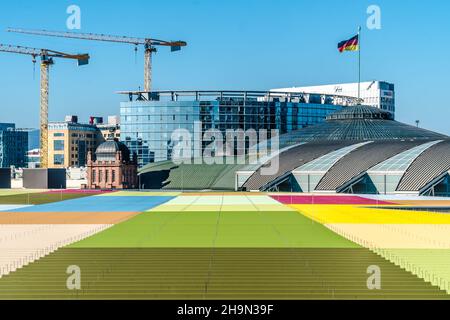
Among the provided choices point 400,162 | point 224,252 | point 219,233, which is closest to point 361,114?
point 400,162

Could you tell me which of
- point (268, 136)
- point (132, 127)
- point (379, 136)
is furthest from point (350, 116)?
point (132, 127)

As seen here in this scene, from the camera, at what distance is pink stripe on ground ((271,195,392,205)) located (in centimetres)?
9781

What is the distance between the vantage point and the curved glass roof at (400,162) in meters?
110

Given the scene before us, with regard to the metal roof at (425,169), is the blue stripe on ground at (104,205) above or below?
below

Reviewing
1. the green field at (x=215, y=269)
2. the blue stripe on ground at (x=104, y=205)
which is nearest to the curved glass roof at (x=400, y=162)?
the blue stripe on ground at (x=104, y=205)

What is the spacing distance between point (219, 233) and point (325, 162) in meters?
61.6

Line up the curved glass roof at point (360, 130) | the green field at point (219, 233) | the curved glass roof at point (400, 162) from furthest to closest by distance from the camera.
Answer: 1. the curved glass roof at point (360, 130)
2. the curved glass roof at point (400, 162)
3. the green field at point (219, 233)

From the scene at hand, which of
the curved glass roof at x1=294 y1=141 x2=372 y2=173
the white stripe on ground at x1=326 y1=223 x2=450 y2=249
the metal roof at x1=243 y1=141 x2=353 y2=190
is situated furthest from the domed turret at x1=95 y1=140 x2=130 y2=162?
the white stripe on ground at x1=326 y1=223 x2=450 y2=249

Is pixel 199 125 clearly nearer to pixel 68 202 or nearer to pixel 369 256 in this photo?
pixel 68 202

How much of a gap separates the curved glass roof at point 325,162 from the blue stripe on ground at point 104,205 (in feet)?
79.8

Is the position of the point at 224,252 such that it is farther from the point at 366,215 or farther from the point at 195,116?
the point at 195,116

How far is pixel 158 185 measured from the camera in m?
146

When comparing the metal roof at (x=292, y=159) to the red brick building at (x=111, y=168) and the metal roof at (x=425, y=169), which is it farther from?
the red brick building at (x=111, y=168)

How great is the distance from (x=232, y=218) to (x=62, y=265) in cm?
3384
